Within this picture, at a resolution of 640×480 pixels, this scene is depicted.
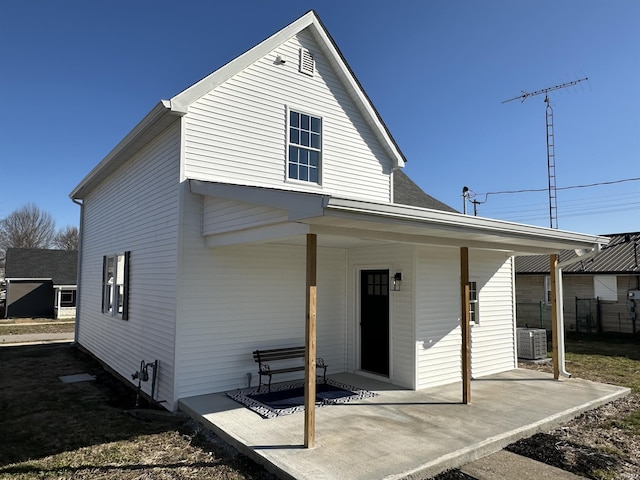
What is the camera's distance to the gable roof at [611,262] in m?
17.4

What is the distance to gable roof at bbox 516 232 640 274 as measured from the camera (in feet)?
57.2

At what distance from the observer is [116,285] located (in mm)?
10195

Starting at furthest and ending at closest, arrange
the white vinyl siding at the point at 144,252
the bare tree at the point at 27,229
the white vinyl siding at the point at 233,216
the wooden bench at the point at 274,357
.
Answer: the bare tree at the point at 27,229 < the wooden bench at the point at 274,357 < the white vinyl siding at the point at 144,252 < the white vinyl siding at the point at 233,216

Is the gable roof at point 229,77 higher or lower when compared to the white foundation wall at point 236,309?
higher

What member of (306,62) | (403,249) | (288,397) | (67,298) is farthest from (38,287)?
(403,249)

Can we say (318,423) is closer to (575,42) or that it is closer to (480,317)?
(480,317)

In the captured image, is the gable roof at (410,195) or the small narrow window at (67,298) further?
the small narrow window at (67,298)

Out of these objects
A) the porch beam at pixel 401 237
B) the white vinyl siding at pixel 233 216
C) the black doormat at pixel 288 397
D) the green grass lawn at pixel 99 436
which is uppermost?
the white vinyl siding at pixel 233 216

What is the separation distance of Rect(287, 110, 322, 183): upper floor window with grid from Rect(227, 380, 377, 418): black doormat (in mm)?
4269

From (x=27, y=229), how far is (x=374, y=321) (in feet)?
185

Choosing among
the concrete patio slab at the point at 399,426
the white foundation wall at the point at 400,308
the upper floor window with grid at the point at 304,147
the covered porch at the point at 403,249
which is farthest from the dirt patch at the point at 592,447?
the upper floor window with grid at the point at 304,147

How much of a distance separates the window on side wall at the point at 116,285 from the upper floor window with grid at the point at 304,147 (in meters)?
4.28

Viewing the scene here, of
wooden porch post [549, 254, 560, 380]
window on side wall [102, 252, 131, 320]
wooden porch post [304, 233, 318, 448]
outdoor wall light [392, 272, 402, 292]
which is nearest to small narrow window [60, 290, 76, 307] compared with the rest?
window on side wall [102, 252, 131, 320]

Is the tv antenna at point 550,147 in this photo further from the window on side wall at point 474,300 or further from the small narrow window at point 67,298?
the small narrow window at point 67,298
